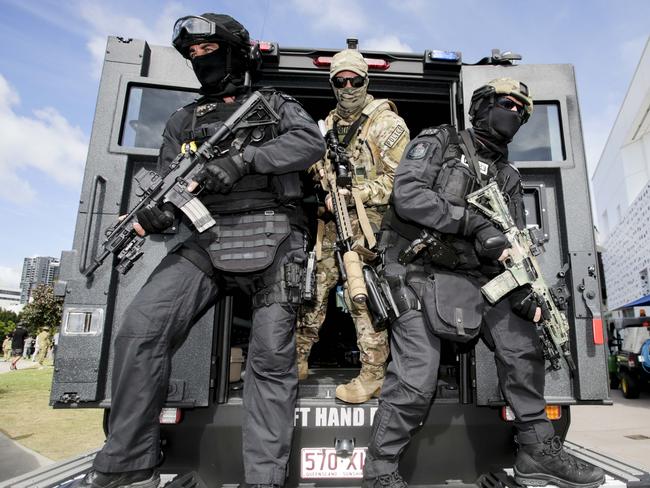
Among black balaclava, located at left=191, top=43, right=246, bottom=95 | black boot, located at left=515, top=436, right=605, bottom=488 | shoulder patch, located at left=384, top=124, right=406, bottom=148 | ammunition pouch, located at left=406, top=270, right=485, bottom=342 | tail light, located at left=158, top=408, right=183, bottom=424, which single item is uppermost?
black balaclava, located at left=191, top=43, right=246, bottom=95

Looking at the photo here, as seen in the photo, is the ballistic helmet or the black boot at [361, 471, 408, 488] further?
the ballistic helmet

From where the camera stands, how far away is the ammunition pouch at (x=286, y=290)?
230 cm

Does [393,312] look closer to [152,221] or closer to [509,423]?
[509,423]

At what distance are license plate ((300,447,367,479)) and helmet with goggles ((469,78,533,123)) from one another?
6.84ft

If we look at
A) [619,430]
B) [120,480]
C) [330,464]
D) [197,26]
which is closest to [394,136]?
[197,26]

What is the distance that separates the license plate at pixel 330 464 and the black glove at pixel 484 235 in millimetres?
1228

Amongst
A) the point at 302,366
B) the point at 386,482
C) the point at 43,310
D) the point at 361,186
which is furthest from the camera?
the point at 43,310

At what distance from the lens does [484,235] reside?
2.41m

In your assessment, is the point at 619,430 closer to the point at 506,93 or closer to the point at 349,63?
the point at 506,93

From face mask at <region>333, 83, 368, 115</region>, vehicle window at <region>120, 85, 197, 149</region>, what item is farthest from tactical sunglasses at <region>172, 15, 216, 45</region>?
face mask at <region>333, 83, 368, 115</region>

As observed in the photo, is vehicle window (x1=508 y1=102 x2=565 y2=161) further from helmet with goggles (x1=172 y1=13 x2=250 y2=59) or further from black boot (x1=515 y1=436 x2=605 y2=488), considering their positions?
helmet with goggles (x1=172 y1=13 x2=250 y2=59)

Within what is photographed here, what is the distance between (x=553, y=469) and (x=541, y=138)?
1880 mm

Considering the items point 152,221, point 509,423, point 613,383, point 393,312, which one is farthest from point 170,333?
point 613,383

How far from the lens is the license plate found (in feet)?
7.95
